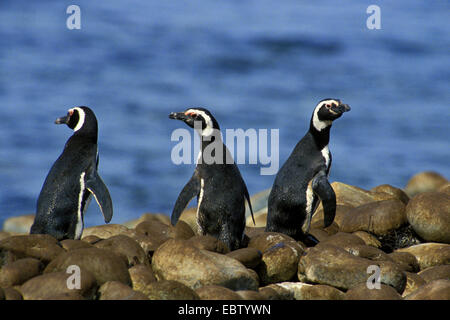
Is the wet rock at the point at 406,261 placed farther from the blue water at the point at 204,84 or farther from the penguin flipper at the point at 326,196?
the blue water at the point at 204,84

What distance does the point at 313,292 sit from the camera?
221 inches

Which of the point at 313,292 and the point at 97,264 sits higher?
the point at 97,264

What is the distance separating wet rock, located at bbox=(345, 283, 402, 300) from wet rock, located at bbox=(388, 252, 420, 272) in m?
1.00

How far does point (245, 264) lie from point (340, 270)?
0.67 m

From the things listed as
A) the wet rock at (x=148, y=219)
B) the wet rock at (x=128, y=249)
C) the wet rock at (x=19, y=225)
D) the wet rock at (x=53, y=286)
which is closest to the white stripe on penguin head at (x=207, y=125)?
the wet rock at (x=128, y=249)

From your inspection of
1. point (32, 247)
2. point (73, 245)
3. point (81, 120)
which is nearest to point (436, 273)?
point (73, 245)

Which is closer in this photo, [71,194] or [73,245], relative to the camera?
[73,245]

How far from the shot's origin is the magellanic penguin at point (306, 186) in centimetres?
734

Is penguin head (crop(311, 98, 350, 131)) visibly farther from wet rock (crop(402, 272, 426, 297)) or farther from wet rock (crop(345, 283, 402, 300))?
wet rock (crop(345, 283, 402, 300))

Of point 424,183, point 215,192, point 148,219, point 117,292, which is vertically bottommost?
point 148,219

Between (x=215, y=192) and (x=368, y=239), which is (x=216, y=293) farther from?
(x=368, y=239)

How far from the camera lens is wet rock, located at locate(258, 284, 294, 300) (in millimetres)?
5462

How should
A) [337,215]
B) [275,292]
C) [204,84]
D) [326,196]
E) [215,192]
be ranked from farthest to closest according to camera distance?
[204,84], [337,215], [326,196], [215,192], [275,292]

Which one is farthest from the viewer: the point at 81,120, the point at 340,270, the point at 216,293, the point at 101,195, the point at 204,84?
the point at 204,84
